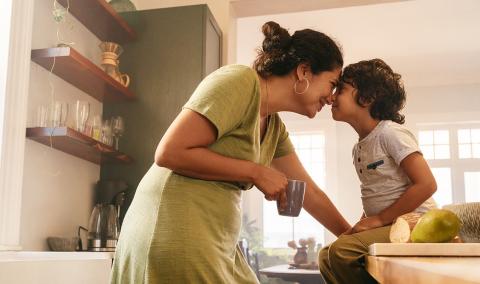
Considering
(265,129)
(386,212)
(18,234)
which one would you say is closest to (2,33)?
(18,234)

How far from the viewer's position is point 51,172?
2.44 meters

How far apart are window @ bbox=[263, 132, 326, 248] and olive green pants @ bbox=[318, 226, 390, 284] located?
18.3 ft

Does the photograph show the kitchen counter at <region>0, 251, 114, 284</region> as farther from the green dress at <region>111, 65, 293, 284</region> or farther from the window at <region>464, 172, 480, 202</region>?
the window at <region>464, 172, 480, 202</region>

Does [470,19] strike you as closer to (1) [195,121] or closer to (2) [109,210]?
(2) [109,210]

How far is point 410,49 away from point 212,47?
3.26m

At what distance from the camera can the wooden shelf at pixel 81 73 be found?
225 cm

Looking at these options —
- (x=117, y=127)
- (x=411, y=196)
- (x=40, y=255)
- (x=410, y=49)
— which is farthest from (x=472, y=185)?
(x=40, y=255)

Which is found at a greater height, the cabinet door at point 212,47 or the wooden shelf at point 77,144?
the cabinet door at point 212,47

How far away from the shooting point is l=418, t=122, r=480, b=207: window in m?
6.29

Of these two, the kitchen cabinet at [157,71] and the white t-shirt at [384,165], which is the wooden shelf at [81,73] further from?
the white t-shirt at [384,165]

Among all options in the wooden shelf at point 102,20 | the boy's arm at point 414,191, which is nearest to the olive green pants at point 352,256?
the boy's arm at point 414,191

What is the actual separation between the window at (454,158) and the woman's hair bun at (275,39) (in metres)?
5.35

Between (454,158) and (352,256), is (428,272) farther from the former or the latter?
(454,158)

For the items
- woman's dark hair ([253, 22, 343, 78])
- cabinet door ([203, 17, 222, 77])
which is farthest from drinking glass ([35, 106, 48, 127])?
woman's dark hair ([253, 22, 343, 78])
